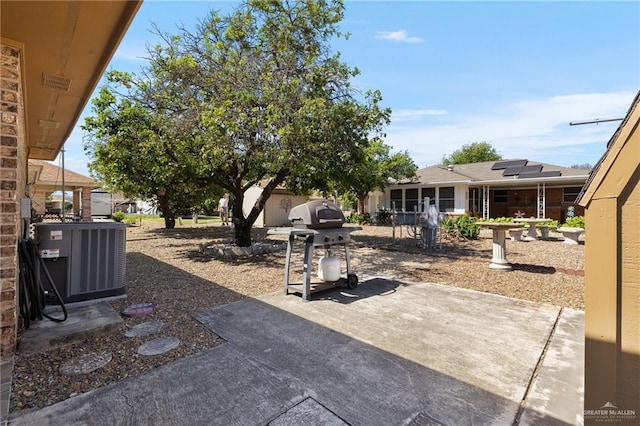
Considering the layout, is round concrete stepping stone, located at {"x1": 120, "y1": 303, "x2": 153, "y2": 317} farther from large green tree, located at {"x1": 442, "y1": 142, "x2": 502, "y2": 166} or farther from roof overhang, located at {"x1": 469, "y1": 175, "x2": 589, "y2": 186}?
large green tree, located at {"x1": 442, "y1": 142, "x2": 502, "y2": 166}

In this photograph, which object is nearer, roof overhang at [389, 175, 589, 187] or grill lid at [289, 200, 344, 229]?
grill lid at [289, 200, 344, 229]

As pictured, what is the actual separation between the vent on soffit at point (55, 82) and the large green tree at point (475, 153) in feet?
149

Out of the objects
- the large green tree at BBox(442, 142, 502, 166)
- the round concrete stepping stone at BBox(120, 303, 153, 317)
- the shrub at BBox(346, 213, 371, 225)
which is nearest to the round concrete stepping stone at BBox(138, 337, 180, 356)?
the round concrete stepping stone at BBox(120, 303, 153, 317)

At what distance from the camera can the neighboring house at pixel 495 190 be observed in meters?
17.8

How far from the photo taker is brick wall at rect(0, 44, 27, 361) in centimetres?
269

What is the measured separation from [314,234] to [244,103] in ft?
12.9

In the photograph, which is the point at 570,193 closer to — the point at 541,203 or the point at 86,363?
the point at 541,203

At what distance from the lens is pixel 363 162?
8602 mm

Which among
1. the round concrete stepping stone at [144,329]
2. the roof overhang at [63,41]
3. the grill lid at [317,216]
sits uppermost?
the roof overhang at [63,41]

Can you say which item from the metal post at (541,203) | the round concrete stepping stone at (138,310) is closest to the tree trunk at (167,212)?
the round concrete stepping stone at (138,310)

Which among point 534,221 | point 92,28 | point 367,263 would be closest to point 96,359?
point 92,28

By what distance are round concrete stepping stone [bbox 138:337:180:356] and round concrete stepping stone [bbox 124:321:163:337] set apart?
0.87 ft

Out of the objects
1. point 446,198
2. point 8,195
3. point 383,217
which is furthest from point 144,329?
point 446,198

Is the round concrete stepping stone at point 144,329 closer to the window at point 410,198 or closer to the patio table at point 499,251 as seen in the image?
the patio table at point 499,251
